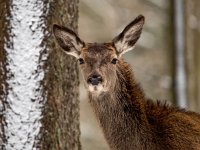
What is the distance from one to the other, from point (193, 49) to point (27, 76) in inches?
256

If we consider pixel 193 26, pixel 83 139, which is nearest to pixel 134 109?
pixel 83 139

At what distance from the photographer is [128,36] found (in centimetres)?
743

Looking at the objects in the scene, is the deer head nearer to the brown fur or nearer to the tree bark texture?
the brown fur

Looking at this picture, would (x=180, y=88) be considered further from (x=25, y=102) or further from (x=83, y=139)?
(x=25, y=102)

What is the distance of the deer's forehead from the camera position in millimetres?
7160

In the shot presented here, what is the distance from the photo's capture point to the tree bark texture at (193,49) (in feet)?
44.8

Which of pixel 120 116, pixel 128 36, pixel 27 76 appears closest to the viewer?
pixel 120 116

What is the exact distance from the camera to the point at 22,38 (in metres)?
7.55

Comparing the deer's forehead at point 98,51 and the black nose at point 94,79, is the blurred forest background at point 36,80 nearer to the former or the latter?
the deer's forehead at point 98,51

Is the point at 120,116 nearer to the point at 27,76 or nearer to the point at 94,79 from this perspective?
the point at 94,79

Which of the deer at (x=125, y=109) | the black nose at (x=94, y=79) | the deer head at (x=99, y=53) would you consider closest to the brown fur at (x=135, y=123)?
the deer at (x=125, y=109)

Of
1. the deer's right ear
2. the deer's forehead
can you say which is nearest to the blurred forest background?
the deer's right ear

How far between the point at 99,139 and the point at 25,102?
5.55 m

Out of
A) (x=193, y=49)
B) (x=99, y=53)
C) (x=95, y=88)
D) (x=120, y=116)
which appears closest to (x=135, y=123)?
(x=120, y=116)
